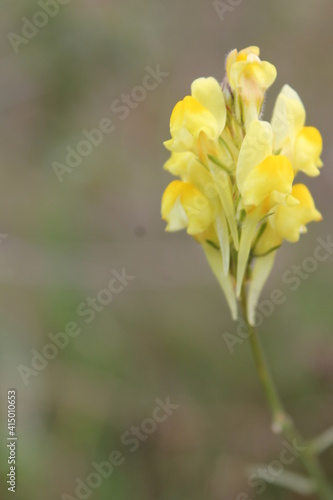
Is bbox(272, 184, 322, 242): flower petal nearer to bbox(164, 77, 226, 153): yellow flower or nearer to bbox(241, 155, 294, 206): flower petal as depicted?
bbox(241, 155, 294, 206): flower petal

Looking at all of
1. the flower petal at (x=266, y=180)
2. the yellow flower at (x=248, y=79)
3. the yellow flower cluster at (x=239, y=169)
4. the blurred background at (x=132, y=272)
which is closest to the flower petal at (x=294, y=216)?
the yellow flower cluster at (x=239, y=169)

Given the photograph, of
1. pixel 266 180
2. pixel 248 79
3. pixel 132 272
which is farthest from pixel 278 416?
pixel 132 272

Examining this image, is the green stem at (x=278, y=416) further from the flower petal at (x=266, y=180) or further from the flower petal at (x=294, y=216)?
the flower petal at (x=266, y=180)

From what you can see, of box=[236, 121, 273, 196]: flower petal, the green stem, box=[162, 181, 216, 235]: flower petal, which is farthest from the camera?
the green stem

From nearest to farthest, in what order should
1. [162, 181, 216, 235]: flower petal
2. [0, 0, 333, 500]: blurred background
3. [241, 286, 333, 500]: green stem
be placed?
[162, 181, 216, 235]: flower petal → [241, 286, 333, 500]: green stem → [0, 0, 333, 500]: blurred background

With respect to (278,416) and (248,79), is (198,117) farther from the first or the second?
(278,416)

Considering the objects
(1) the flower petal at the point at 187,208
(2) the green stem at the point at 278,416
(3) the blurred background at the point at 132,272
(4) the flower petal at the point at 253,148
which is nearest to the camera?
(4) the flower petal at the point at 253,148

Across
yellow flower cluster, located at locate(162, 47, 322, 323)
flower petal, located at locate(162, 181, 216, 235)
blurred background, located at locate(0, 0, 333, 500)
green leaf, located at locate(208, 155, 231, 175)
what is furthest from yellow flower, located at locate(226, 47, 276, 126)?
blurred background, located at locate(0, 0, 333, 500)
